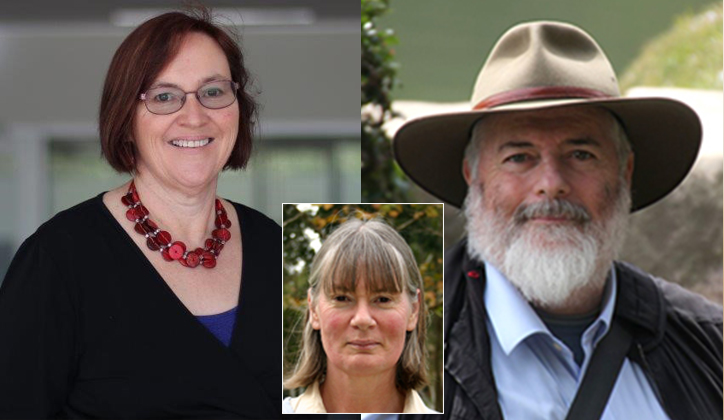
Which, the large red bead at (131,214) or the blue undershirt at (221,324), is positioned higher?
the large red bead at (131,214)

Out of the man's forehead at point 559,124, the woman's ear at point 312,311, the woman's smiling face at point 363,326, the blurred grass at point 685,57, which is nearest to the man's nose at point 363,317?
the woman's smiling face at point 363,326

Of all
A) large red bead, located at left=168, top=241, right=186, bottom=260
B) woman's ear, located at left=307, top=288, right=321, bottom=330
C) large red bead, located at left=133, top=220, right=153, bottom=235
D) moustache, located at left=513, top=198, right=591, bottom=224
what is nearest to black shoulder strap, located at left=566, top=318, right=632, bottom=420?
moustache, located at left=513, top=198, right=591, bottom=224

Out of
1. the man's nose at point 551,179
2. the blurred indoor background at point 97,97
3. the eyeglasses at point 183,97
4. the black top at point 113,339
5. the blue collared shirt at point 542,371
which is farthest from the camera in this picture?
the blurred indoor background at point 97,97

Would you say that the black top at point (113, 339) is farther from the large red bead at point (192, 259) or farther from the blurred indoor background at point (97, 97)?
the blurred indoor background at point (97, 97)

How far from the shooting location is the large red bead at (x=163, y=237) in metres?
3.04

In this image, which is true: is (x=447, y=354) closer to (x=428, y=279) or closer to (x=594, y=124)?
(x=428, y=279)

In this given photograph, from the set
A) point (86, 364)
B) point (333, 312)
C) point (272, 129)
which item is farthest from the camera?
point (272, 129)

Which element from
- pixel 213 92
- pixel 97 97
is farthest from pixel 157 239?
pixel 97 97

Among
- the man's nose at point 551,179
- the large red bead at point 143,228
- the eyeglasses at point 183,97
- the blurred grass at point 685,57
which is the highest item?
the blurred grass at point 685,57

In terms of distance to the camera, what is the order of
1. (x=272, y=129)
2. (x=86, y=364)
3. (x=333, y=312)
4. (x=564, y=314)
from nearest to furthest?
1. (x=86, y=364)
2. (x=333, y=312)
3. (x=564, y=314)
4. (x=272, y=129)

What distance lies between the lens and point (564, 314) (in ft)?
11.3

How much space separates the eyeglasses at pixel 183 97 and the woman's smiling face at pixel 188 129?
12 mm

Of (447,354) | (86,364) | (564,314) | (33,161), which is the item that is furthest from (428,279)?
(33,161)

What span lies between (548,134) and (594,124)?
0.50ft
